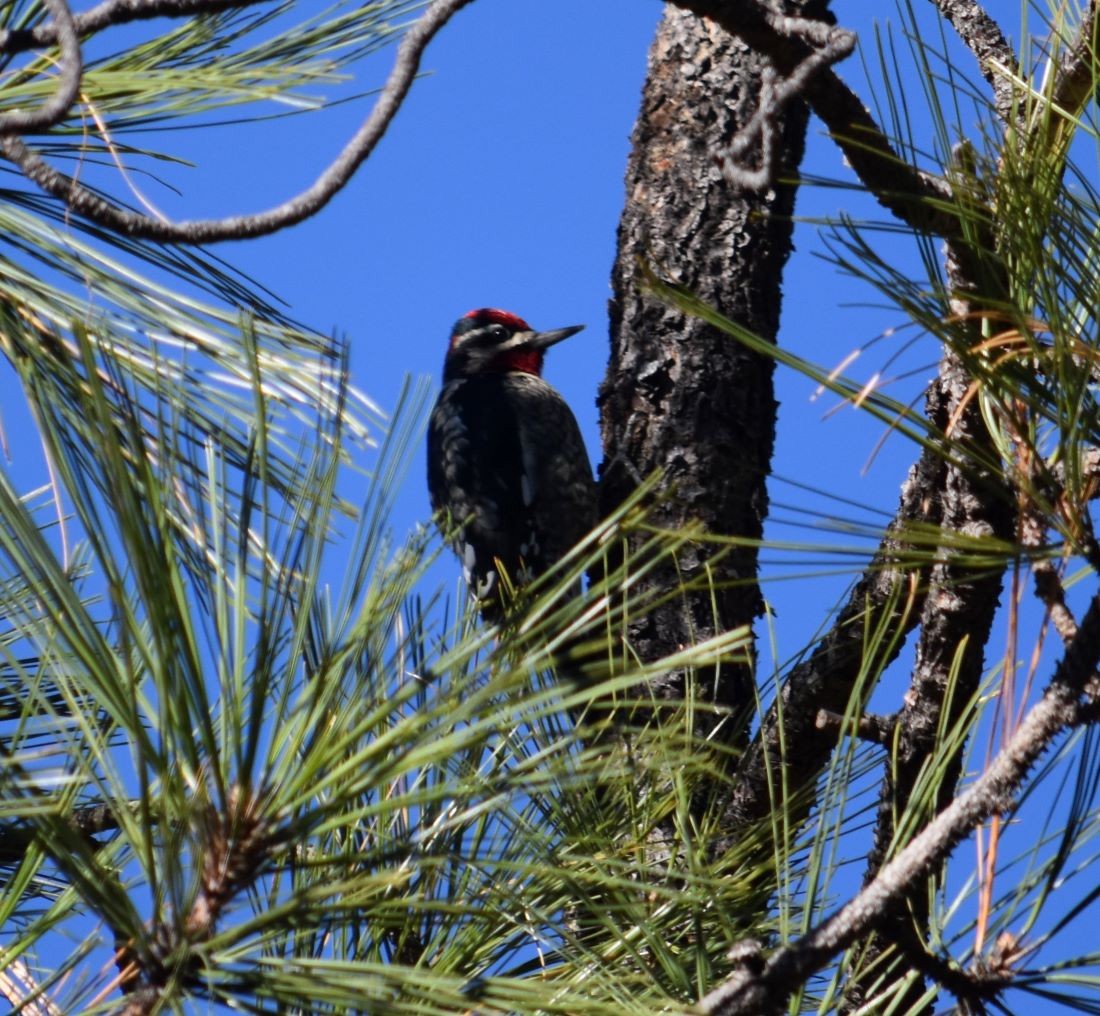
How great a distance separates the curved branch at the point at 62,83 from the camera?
99 centimetres

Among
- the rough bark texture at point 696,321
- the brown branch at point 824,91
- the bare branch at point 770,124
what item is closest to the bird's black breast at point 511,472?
the rough bark texture at point 696,321

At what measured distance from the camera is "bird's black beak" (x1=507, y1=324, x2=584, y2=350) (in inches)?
161

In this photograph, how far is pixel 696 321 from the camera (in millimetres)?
2703

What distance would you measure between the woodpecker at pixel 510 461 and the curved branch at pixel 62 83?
8.20 ft

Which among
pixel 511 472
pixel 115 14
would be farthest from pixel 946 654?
pixel 511 472

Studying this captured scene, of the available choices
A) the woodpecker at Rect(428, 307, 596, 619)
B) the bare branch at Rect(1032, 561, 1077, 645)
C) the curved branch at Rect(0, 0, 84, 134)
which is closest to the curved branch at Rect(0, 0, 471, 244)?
the curved branch at Rect(0, 0, 84, 134)

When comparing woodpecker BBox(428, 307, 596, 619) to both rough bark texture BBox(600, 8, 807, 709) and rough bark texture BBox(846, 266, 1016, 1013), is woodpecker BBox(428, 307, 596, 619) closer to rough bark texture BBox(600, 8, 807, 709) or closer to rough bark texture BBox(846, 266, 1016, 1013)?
rough bark texture BBox(600, 8, 807, 709)

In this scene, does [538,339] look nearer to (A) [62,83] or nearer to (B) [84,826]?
(B) [84,826]

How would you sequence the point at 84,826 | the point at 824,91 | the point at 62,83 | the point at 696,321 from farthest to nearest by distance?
1. the point at 696,321
2. the point at 84,826
3. the point at 824,91
4. the point at 62,83

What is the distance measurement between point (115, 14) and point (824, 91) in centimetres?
77

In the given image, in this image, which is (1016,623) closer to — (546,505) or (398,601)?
(398,601)

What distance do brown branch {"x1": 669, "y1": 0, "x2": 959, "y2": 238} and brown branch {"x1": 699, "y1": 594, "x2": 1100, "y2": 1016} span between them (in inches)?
21.2

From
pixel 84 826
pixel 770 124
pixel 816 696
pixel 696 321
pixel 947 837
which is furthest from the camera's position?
pixel 696 321

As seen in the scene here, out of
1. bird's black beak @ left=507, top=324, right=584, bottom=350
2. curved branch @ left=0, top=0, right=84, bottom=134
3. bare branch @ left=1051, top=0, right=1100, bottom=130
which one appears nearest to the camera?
curved branch @ left=0, top=0, right=84, bottom=134
